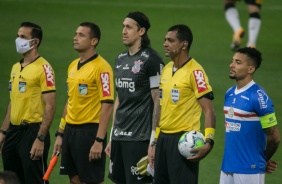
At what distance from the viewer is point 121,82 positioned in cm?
1081

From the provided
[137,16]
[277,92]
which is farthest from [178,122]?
[277,92]

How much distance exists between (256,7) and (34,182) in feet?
39.7

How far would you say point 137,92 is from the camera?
10719 mm

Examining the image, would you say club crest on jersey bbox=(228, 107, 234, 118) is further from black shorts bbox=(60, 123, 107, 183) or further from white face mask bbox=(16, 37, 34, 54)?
white face mask bbox=(16, 37, 34, 54)

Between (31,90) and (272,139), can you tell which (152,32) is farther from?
(272,139)

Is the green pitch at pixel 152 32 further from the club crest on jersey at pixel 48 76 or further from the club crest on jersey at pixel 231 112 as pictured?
the club crest on jersey at pixel 231 112

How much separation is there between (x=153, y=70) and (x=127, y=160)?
1066 millimetres

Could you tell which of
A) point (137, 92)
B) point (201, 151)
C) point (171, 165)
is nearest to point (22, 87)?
point (137, 92)

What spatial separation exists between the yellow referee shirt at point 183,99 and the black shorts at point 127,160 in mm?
610

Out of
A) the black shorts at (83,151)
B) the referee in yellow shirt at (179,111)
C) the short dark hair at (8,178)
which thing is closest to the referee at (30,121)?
the black shorts at (83,151)

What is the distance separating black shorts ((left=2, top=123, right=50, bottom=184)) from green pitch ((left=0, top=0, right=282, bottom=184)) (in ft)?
14.8

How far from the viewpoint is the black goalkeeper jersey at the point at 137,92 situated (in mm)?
10680

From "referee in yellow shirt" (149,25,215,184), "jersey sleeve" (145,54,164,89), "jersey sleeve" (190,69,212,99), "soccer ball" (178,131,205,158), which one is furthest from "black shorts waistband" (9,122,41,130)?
"jersey sleeve" (190,69,212,99)

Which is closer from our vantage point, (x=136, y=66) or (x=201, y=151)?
(x=201, y=151)
